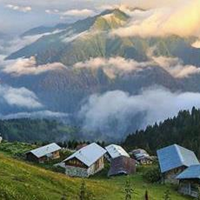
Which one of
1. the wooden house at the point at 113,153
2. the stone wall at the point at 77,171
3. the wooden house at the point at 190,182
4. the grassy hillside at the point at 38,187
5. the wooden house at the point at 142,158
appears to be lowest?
the wooden house at the point at 142,158

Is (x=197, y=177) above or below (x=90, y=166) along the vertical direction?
above

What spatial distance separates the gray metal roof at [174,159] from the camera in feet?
368

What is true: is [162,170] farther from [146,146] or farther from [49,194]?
[146,146]

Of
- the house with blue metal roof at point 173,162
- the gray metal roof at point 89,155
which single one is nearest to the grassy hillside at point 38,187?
the house with blue metal roof at point 173,162

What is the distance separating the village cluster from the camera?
3819 inches

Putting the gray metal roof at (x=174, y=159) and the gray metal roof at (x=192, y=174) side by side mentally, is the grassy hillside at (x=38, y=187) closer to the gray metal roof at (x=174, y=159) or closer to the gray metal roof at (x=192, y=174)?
the gray metal roof at (x=192, y=174)

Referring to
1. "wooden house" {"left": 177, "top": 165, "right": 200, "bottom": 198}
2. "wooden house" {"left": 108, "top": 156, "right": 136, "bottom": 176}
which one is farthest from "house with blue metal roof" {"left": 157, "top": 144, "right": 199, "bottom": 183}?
"wooden house" {"left": 177, "top": 165, "right": 200, "bottom": 198}

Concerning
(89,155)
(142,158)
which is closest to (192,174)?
(89,155)

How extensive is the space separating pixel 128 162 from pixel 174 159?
20032 mm

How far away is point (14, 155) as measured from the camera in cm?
14562

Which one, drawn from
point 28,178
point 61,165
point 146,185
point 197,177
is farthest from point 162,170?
point 28,178

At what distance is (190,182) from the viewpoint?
95938 millimetres

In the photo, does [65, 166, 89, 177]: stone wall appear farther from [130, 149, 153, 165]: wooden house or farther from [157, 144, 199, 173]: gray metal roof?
[130, 149, 153, 165]: wooden house

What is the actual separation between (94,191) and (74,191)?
4579mm
